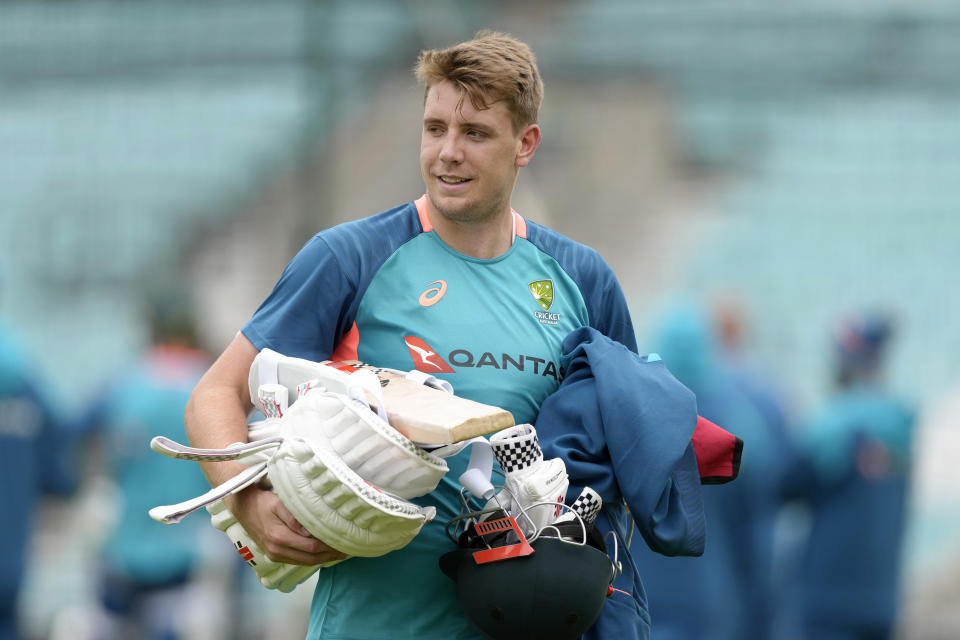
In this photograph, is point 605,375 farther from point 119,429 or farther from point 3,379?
point 119,429

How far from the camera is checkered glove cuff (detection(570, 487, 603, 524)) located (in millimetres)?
2707

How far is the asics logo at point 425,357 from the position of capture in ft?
9.11

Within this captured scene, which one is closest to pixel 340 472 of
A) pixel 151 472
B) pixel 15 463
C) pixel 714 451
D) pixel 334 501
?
pixel 334 501

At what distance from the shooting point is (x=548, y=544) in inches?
102

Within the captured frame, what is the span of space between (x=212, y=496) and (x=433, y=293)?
2.18ft

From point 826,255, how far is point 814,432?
5701mm

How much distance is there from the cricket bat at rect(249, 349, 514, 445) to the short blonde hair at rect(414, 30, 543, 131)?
0.63m

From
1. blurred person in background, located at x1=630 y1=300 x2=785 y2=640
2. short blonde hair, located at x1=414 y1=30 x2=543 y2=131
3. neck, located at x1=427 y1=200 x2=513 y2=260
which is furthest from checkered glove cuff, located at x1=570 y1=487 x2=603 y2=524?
blurred person in background, located at x1=630 y1=300 x2=785 y2=640

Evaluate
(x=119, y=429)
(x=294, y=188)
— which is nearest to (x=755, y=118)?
(x=294, y=188)

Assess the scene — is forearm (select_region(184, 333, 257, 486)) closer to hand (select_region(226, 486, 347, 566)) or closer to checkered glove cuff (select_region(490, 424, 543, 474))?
hand (select_region(226, 486, 347, 566))

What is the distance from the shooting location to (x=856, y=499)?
7449 mm

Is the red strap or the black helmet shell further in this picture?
the red strap

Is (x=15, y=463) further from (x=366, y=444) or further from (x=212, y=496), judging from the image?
(x=366, y=444)

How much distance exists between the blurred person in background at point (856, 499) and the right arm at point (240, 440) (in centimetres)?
535
